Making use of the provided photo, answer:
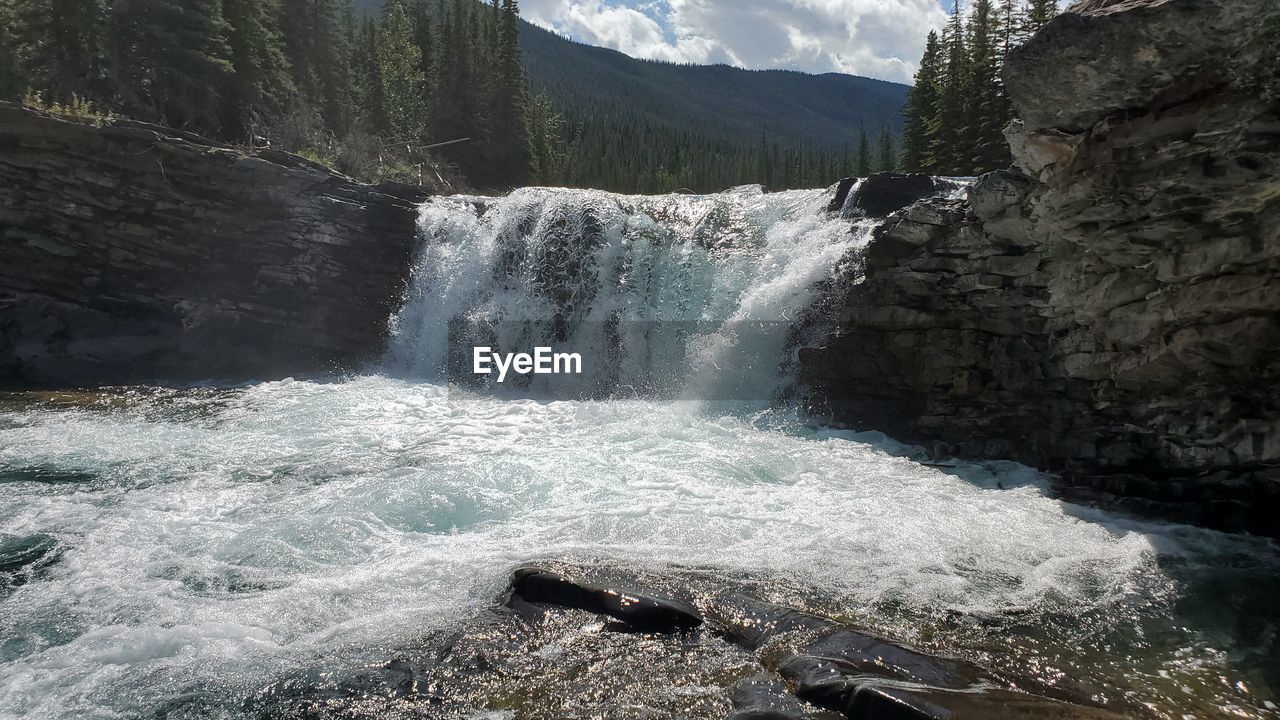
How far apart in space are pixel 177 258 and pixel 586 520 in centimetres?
1522

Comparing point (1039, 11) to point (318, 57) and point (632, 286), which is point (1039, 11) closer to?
point (632, 286)

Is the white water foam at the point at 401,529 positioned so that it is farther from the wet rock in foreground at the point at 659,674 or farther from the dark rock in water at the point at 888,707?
the dark rock in water at the point at 888,707

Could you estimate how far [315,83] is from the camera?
34.3 metres

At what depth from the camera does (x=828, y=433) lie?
1348 cm

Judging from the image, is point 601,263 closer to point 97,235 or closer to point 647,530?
point 647,530

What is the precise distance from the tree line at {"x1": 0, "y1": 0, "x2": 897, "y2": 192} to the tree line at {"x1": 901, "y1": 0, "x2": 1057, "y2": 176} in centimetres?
1937

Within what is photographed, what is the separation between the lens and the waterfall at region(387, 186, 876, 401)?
1533cm

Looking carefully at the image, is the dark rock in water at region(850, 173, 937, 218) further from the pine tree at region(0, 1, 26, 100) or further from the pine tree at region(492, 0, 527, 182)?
the pine tree at region(492, 0, 527, 182)

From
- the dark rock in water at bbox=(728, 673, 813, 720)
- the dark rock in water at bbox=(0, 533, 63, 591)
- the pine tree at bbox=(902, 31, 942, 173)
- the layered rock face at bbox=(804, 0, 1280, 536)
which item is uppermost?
the pine tree at bbox=(902, 31, 942, 173)

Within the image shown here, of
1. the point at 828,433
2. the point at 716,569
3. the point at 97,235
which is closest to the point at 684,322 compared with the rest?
→ the point at 828,433

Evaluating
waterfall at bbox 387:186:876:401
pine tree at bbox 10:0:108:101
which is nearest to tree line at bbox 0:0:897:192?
pine tree at bbox 10:0:108:101

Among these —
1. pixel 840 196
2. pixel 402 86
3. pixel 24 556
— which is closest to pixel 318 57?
pixel 402 86

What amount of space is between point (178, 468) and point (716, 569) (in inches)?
322

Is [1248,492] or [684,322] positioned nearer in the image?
[1248,492]
